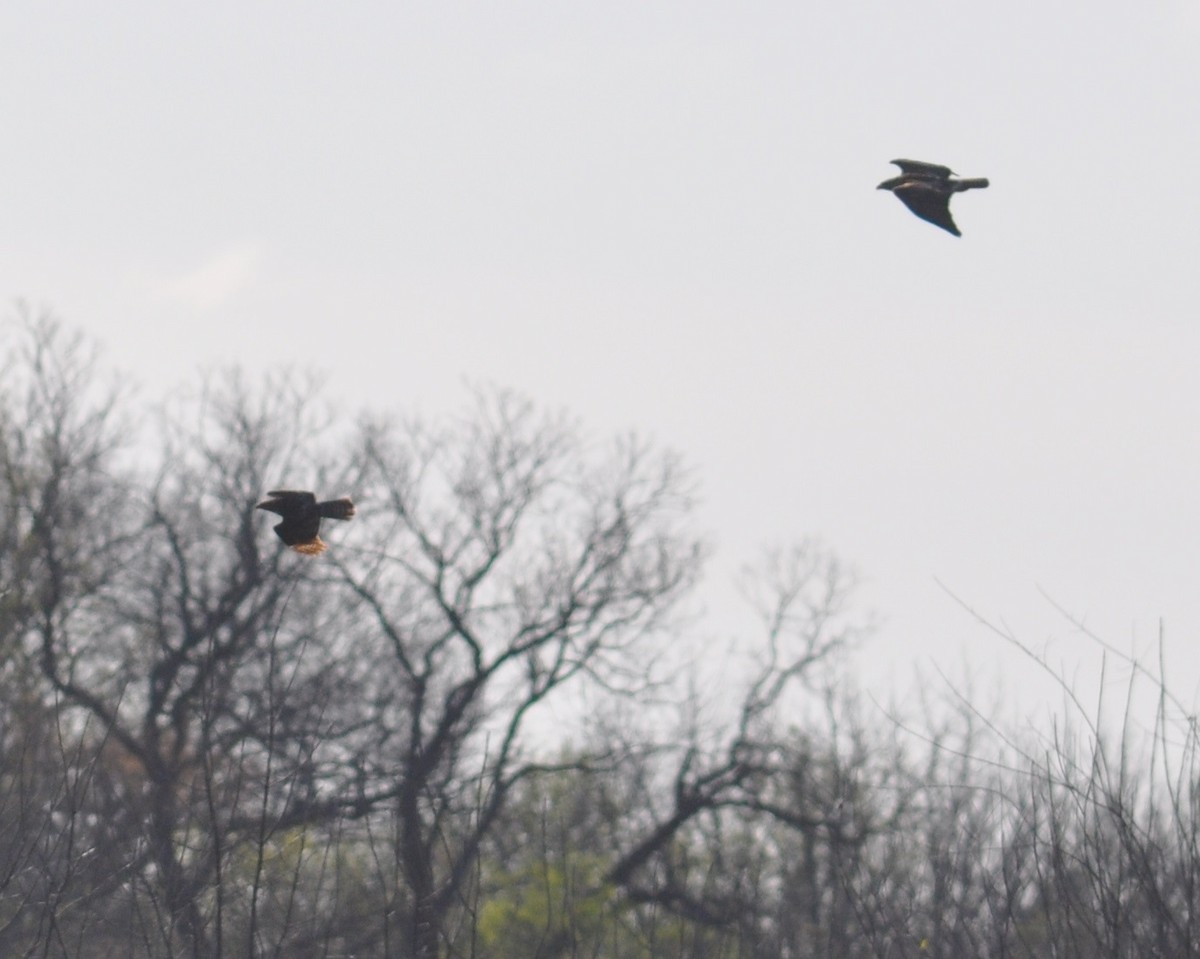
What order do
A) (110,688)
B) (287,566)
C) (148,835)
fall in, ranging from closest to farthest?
1. (148,835)
2. (110,688)
3. (287,566)

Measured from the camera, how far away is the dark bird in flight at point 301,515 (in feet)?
29.2

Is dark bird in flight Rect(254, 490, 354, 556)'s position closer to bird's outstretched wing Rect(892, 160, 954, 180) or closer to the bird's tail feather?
the bird's tail feather

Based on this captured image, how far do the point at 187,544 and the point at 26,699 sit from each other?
34.1ft

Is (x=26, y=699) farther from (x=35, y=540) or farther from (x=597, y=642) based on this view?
(x=597, y=642)

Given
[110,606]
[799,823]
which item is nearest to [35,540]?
[110,606]

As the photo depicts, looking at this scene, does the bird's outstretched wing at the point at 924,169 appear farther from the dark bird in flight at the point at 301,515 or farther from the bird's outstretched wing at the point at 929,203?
the dark bird in flight at the point at 301,515

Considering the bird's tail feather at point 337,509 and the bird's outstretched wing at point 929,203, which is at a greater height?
the bird's outstretched wing at point 929,203

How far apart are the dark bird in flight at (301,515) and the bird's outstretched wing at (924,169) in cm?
319

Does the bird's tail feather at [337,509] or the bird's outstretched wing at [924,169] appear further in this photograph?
the bird's tail feather at [337,509]

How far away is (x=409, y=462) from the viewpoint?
111 feet

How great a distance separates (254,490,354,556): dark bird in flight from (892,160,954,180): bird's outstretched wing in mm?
3188

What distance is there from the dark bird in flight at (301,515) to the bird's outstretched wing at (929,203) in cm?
316

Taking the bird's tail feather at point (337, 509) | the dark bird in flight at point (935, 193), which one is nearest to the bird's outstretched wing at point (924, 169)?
the dark bird in flight at point (935, 193)

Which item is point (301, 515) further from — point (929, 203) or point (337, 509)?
point (929, 203)
